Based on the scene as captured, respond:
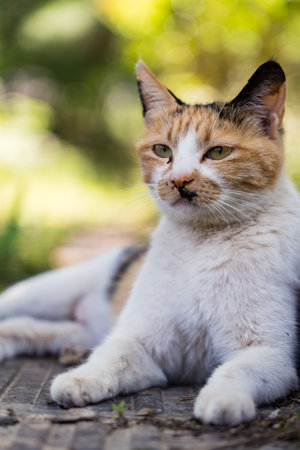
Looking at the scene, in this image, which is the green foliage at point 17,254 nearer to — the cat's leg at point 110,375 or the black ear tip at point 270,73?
the cat's leg at point 110,375

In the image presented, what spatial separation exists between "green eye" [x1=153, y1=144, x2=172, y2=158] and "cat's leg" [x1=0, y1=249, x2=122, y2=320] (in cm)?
118

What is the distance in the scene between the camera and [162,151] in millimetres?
2609

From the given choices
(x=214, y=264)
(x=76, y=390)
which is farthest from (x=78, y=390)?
(x=214, y=264)

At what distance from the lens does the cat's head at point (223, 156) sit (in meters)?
2.31

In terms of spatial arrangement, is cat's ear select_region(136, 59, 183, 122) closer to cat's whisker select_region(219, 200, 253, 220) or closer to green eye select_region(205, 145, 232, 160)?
green eye select_region(205, 145, 232, 160)

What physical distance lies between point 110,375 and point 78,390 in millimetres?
173

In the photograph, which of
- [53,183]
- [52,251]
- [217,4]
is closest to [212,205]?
[52,251]

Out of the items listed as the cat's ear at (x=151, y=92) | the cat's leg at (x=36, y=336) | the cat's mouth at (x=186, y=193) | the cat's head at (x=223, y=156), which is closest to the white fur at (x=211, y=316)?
the cat's head at (x=223, y=156)

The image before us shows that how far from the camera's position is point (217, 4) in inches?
217

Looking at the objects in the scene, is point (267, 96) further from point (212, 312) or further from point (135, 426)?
point (135, 426)

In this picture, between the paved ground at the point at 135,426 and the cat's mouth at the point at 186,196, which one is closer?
the paved ground at the point at 135,426

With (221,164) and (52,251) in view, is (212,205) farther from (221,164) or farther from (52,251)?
(52,251)

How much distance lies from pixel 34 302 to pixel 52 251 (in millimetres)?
2000

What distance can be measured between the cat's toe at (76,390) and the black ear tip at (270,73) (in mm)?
1407
